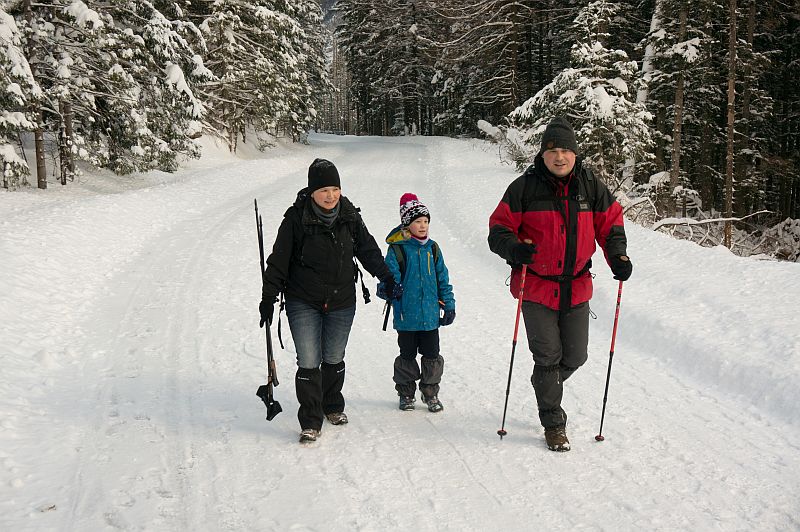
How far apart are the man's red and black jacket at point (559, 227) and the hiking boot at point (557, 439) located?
35.0 inches

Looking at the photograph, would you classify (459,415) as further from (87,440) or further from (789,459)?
(87,440)

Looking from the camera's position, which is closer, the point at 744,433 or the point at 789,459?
the point at 789,459

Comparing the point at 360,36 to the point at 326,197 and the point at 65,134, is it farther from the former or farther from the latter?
the point at 326,197

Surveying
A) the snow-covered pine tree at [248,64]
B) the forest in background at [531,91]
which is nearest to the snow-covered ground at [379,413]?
the forest in background at [531,91]

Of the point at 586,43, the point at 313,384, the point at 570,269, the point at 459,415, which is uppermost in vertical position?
the point at 586,43

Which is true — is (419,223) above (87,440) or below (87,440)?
above

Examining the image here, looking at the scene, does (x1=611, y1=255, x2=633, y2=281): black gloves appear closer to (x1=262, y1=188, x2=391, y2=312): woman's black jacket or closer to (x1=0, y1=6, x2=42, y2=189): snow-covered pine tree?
(x1=262, y1=188, x2=391, y2=312): woman's black jacket

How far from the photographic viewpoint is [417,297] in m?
4.81

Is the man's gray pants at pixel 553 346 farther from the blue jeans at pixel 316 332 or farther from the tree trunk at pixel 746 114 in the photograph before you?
the tree trunk at pixel 746 114

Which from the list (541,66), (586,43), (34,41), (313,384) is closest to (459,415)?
(313,384)

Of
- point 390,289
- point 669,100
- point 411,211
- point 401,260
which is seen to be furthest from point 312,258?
point 669,100

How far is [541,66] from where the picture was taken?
34.9m

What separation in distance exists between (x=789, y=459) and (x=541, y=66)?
33.9 m

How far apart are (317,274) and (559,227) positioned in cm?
175
